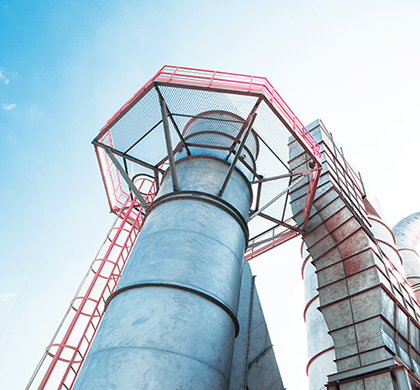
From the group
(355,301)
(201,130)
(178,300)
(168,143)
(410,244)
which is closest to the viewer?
(178,300)

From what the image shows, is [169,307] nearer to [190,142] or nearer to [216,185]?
[216,185]

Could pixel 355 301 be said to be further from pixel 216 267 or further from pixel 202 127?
pixel 202 127

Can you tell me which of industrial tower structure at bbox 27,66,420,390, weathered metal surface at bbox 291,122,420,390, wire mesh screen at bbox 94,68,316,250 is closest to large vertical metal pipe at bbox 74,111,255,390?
industrial tower structure at bbox 27,66,420,390

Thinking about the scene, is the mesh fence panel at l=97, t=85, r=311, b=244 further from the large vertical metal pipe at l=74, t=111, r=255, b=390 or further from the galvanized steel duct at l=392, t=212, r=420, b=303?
the galvanized steel duct at l=392, t=212, r=420, b=303

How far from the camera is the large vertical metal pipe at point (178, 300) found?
175 inches

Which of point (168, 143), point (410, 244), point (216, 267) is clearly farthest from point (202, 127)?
point (410, 244)

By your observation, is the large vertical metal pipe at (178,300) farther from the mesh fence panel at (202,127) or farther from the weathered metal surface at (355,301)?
the weathered metal surface at (355,301)

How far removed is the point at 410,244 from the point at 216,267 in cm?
1569

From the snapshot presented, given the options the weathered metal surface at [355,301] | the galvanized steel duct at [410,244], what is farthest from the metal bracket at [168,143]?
the galvanized steel duct at [410,244]

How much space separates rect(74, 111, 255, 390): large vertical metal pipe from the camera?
14.6 feet

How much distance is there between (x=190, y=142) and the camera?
8.31 metres

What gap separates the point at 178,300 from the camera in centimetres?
505

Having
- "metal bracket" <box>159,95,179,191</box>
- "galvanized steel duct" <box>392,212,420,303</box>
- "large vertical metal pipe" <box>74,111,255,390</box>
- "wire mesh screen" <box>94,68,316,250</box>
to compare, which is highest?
"galvanized steel duct" <box>392,212,420,303</box>

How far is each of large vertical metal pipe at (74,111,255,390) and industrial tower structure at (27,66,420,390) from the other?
0.06ft
